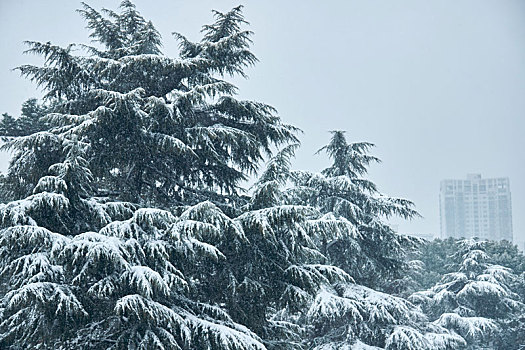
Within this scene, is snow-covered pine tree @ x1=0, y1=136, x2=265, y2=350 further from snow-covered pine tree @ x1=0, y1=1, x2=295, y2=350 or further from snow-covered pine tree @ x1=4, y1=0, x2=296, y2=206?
snow-covered pine tree @ x1=4, y1=0, x2=296, y2=206

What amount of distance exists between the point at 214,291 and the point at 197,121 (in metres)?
2.82

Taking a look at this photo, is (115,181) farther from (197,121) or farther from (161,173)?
(197,121)

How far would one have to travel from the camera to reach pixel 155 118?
7922mm

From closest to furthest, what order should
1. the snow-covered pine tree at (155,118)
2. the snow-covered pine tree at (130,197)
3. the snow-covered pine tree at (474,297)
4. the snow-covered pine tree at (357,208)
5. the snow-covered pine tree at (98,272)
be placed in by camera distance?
1. the snow-covered pine tree at (98,272)
2. the snow-covered pine tree at (130,197)
3. the snow-covered pine tree at (155,118)
4. the snow-covered pine tree at (357,208)
5. the snow-covered pine tree at (474,297)

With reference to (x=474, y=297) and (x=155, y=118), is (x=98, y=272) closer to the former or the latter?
(x=155, y=118)

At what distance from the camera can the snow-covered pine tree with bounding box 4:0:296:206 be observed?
24.8 ft

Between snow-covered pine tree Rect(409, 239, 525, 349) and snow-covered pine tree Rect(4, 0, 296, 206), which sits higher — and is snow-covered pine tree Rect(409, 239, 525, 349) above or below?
below

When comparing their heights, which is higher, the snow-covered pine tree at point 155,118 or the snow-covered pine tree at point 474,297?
the snow-covered pine tree at point 155,118

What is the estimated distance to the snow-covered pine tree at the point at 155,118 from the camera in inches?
297

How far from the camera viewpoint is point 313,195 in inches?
599

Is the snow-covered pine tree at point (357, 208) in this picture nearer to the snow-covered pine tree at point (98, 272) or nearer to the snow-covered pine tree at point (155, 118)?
the snow-covered pine tree at point (155, 118)

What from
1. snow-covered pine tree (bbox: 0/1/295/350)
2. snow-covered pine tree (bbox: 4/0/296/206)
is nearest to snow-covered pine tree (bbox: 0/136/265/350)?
snow-covered pine tree (bbox: 0/1/295/350)

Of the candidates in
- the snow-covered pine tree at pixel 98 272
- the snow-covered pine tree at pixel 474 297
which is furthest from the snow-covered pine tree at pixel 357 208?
the snow-covered pine tree at pixel 98 272

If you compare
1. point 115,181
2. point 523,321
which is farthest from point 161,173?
point 523,321
